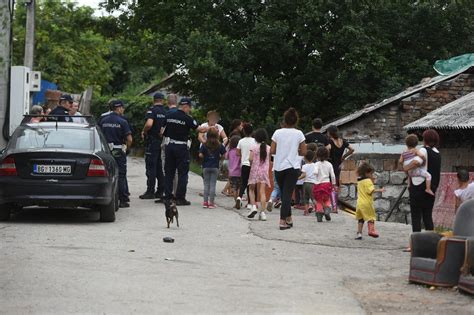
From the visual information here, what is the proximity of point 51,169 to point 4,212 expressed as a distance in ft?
3.27

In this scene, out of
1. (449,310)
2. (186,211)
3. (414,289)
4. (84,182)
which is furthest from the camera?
(186,211)

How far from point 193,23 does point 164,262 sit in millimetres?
23455

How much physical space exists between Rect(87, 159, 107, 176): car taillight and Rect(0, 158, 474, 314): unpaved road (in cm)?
74

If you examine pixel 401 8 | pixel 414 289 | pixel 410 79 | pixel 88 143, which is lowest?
pixel 414 289

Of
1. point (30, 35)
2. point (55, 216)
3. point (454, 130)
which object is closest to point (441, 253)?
point (55, 216)

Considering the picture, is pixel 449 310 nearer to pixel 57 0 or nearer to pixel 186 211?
pixel 186 211

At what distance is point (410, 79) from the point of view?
35.1 m

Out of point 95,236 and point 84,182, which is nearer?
point 95,236

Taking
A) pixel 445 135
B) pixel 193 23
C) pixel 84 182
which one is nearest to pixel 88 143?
pixel 84 182

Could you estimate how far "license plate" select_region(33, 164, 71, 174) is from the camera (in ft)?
48.4

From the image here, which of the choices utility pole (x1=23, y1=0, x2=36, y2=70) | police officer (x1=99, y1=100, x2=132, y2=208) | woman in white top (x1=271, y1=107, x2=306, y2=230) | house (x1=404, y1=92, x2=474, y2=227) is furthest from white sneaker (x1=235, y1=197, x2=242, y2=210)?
utility pole (x1=23, y1=0, x2=36, y2=70)

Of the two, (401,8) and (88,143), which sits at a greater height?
(401,8)

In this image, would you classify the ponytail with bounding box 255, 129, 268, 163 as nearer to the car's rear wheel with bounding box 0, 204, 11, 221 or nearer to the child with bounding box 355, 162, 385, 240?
the child with bounding box 355, 162, 385, 240

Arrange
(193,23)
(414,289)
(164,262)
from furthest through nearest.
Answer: (193,23) → (164,262) → (414,289)
